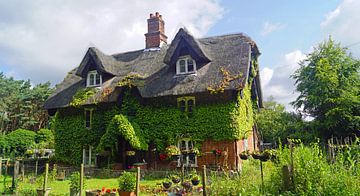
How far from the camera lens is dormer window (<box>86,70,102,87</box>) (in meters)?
22.9

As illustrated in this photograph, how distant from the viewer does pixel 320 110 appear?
1093 inches

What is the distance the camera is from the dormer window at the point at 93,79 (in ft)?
75.1

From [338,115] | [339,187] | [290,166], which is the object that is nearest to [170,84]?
[290,166]

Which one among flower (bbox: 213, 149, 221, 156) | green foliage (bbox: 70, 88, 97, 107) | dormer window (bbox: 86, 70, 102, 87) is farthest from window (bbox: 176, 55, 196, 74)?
green foliage (bbox: 70, 88, 97, 107)

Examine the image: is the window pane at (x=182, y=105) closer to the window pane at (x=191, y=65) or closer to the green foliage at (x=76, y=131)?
the window pane at (x=191, y=65)

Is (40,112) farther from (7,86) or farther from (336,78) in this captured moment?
(336,78)

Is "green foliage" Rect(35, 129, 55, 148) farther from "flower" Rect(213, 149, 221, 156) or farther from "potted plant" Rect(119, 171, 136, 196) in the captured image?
"potted plant" Rect(119, 171, 136, 196)

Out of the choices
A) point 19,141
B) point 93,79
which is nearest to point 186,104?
point 93,79

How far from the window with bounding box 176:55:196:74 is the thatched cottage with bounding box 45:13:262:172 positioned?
0.22ft

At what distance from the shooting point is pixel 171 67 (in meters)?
21.0

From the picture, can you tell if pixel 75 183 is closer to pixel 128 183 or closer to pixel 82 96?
pixel 128 183

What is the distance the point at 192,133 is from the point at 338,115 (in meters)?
14.6

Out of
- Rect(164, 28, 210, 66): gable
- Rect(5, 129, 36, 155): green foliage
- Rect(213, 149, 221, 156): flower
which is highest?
Rect(164, 28, 210, 66): gable

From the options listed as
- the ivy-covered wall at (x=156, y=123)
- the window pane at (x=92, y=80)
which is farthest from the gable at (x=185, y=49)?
the window pane at (x=92, y=80)
